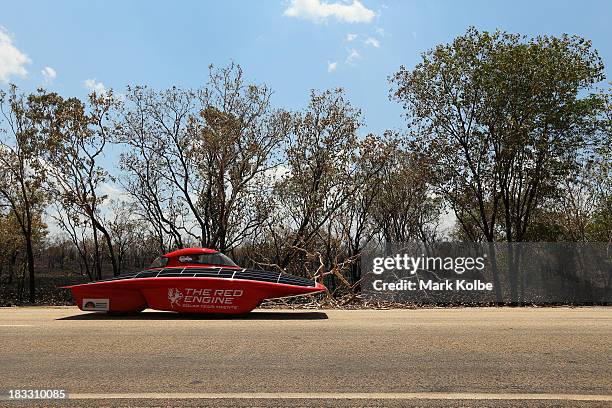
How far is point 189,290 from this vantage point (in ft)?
33.6

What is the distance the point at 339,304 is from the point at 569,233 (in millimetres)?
24864

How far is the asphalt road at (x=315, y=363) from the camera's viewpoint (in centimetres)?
488

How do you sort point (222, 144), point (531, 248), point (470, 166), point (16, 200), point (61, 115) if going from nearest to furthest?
point (531, 248) < point (470, 166) < point (222, 144) < point (61, 115) < point (16, 200)

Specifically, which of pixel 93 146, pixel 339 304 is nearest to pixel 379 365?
pixel 339 304

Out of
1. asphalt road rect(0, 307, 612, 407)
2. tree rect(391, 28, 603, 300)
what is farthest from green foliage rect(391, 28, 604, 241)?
asphalt road rect(0, 307, 612, 407)

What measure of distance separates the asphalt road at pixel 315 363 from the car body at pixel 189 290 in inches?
Answer: 38.1

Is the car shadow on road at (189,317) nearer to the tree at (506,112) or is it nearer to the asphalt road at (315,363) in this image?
the asphalt road at (315,363)

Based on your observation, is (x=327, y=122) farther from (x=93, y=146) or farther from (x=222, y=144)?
(x=93, y=146)

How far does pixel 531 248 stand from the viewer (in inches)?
874
